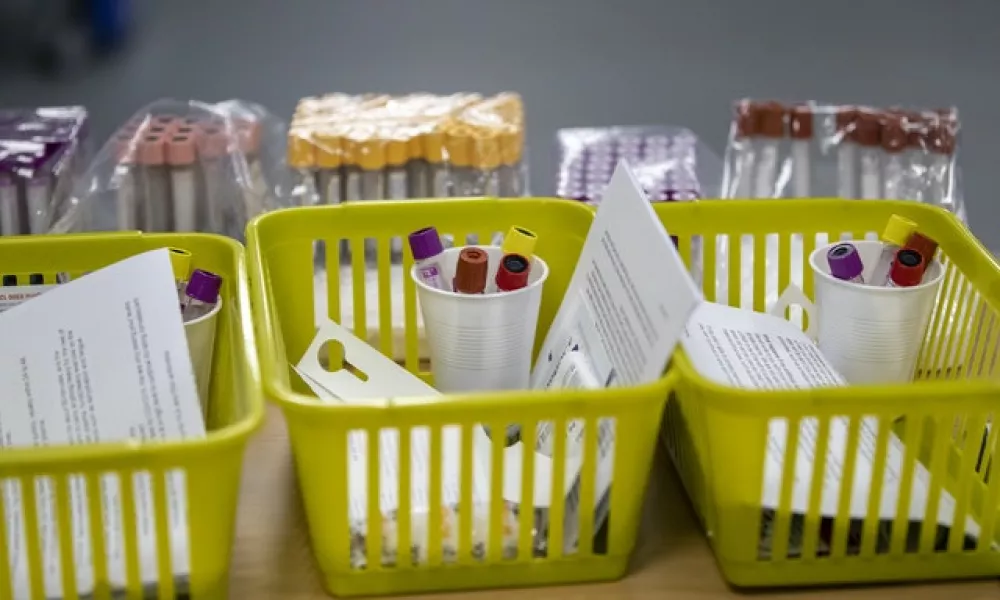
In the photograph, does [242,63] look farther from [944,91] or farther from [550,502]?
[550,502]

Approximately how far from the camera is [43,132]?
1.17 m

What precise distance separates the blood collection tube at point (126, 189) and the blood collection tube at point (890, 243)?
679mm

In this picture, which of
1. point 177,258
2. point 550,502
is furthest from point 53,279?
point 550,502

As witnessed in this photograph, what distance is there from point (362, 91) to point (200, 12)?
228 mm

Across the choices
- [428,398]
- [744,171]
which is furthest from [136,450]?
[744,171]

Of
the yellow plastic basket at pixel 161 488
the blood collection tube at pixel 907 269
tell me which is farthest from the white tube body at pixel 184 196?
the blood collection tube at pixel 907 269

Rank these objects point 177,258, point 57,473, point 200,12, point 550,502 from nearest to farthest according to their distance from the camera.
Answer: point 57,473 → point 550,502 → point 177,258 → point 200,12

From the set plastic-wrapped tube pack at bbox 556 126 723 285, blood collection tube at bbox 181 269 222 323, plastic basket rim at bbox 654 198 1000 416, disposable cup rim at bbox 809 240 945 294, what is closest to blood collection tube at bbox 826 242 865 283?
disposable cup rim at bbox 809 240 945 294

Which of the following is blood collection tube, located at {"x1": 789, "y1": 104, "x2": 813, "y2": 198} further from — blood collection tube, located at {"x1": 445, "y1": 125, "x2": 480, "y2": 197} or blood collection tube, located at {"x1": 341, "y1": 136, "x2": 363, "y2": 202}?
blood collection tube, located at {"x1": 341, "y1": 136, "x2": 363, "y2": 202}

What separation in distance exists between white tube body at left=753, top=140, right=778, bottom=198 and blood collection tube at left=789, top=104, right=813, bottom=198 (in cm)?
2

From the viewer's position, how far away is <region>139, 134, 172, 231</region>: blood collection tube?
3.64 feet

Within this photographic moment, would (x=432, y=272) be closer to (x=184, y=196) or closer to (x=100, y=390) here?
(x=100, y=390)

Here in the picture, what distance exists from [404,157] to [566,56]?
476mm

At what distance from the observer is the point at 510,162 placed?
1.15 meters
